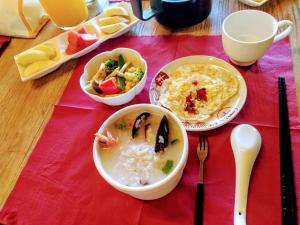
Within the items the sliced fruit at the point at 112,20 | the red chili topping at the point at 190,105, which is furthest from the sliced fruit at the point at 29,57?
the red chili topping at the point at 190,105

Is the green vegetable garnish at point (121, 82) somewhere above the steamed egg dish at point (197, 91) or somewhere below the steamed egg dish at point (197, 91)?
above

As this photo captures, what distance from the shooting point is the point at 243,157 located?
557 mm

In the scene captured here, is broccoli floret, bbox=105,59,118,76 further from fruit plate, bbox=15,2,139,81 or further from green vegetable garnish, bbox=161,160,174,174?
green vegetable garnish, bbox=161,160,174,174

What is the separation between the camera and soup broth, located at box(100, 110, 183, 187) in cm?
53

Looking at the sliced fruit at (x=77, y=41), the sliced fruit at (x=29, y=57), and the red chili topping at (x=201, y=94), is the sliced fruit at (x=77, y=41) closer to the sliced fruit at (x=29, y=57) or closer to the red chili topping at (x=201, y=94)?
the sliced fruit at (x=29, y=57)

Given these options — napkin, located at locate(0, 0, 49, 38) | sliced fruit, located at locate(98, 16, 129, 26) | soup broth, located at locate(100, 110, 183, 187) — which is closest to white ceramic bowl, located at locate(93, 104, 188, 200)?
soup broth, located at locate(100, 110, 183, 187)

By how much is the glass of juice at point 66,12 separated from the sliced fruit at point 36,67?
0.21 metres

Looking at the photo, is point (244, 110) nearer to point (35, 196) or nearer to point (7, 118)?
point (35, 196)

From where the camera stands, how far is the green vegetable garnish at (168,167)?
54 centimetres

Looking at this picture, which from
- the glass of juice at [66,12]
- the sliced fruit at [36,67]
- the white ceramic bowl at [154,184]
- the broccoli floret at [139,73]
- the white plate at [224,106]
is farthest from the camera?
the glass of juice at [66,12]

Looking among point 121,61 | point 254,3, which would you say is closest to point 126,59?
point 121,61

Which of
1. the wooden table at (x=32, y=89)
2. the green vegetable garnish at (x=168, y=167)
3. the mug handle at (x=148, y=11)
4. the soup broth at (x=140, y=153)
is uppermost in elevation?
the mug handle at (x=148, y=11)

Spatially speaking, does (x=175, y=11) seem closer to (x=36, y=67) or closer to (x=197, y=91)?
(x=197, y=91)

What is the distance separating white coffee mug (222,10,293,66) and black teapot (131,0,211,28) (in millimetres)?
137
